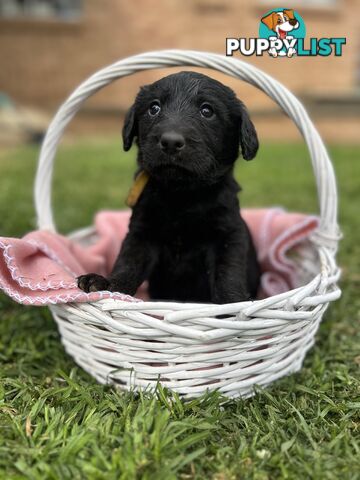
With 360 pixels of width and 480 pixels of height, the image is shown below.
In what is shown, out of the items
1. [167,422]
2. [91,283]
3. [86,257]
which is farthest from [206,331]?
[86,257]

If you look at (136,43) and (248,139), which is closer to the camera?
(248,139)

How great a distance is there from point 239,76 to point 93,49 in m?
9.03

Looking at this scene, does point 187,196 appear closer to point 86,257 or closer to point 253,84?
point 253,84

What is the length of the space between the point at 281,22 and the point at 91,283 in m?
1.23

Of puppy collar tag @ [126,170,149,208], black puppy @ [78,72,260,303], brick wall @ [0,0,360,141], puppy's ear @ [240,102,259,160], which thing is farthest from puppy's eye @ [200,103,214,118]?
brick wall @ [0,0,360,141]

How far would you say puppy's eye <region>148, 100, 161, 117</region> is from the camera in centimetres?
196

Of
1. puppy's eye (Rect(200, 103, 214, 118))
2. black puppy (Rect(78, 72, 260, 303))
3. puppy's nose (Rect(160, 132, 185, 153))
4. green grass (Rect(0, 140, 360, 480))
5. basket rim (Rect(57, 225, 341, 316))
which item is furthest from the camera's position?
puppy's eye (Rect(200, 103, 214, 118))

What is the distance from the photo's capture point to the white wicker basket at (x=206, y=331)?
1585 millimetres

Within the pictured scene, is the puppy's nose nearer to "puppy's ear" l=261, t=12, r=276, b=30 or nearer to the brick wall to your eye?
"puppy's ear" l=261, t=12, r=276, b=30

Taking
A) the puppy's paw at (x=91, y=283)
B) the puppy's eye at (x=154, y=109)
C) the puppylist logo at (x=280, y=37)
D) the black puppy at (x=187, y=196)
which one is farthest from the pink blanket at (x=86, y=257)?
the puppylist logo at (x=280, y=37)

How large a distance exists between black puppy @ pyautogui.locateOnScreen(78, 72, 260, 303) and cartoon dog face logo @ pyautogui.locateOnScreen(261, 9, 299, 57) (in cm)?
30

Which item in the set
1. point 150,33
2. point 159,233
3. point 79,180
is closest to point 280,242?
point 159,233

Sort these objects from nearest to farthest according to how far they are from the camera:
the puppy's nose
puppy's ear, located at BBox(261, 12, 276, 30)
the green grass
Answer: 1. the green grass
2. the puppy's nose
3. puppy's ear, located at BBox(261, 12, 276, 30)

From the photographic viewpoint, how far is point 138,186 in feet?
6.93
